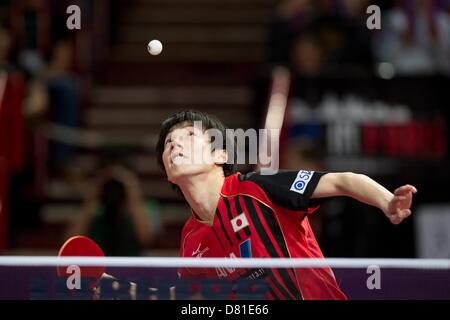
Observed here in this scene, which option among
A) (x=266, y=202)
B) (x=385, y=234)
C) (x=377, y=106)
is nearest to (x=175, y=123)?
(x=266, y=202)

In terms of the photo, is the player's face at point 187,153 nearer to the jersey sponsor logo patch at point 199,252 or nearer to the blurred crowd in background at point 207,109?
the jersey sponsor logo patch at point 199,252

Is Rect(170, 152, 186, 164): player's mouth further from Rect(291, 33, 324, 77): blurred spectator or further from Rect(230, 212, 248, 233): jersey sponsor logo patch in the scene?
Rect(291, 33, 324, 77): blurred spectator

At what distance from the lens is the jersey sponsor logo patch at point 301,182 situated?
419 cm

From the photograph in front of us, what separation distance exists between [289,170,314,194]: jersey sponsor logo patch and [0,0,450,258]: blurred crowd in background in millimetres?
3515

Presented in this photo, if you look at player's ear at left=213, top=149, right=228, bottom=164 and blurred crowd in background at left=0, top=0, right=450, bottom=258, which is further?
blurred crowd in background at left=0, top=0, right=450, bottom=258

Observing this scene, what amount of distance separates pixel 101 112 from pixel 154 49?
6611 mm

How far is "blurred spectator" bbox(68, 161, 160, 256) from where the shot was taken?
24.9ft

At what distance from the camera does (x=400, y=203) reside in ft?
12.7

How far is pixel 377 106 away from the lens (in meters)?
9.36

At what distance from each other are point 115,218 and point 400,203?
410cm

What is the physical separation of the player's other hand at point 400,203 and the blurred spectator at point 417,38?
6.02 meters

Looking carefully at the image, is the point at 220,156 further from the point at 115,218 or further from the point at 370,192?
the point at 115,218

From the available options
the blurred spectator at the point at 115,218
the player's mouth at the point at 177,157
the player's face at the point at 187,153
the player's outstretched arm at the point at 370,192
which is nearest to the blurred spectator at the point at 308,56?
the blurred spectator at the point at 115,218

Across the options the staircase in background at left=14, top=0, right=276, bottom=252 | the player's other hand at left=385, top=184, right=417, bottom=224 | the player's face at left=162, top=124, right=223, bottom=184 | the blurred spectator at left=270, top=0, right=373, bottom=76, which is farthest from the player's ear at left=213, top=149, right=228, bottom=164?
the blurred spectator at left=270, top=0, right=373, bottom=76
